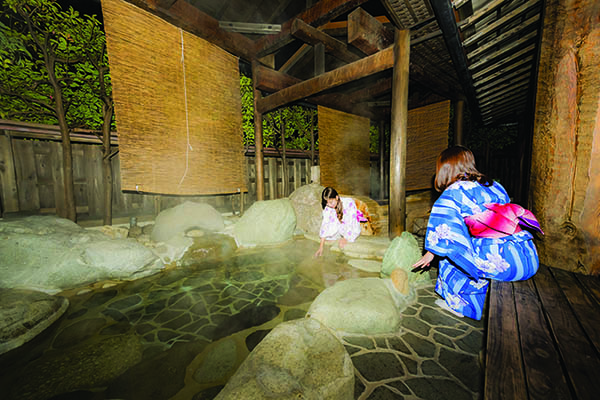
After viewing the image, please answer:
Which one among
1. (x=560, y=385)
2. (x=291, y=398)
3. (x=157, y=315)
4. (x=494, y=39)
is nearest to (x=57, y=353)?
(x=157, y=315)

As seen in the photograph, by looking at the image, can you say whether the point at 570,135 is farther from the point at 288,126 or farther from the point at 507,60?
the point at 288,126

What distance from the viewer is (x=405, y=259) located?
3.60 metres

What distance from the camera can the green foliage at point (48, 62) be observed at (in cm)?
486

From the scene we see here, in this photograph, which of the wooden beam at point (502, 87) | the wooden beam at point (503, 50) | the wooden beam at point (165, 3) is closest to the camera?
the wooden beam at point (503, 50)

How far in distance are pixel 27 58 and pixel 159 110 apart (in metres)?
4.57

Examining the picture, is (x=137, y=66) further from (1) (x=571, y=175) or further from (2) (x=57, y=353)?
(1) (x=571, y=175)

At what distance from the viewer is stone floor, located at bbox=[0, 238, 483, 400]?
6.41 feet

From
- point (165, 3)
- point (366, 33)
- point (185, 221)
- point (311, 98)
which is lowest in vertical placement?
point (185, 221)

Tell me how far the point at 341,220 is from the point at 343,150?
4.16 metres

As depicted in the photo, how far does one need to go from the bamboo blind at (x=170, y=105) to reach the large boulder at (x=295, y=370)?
13.3 ft

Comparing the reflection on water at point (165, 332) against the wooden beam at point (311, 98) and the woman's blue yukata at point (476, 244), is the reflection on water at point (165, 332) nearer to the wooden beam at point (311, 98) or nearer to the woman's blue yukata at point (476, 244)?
the woman's blue yukata at point (476, 244)

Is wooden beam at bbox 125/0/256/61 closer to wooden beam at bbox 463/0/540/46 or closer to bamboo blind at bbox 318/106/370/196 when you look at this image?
bamboo blind at bbox 318/106/370/196

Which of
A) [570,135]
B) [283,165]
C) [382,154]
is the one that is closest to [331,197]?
[570,135]

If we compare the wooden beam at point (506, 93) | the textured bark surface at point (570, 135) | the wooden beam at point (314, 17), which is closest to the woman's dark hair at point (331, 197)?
the textured bark surface at point (570, 135)
